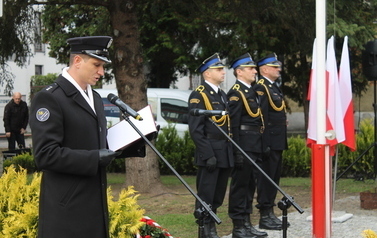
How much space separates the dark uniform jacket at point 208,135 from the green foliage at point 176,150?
7.52 m

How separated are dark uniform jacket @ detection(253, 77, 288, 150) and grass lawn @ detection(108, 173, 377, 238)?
1095 millimetres

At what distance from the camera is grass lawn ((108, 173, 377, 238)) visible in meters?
8.99

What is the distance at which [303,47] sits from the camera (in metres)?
12.4

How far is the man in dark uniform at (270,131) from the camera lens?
909 centimetres

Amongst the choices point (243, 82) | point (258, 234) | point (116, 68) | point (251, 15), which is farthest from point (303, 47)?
point (258, 234)

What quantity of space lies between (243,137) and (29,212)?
3.62 m

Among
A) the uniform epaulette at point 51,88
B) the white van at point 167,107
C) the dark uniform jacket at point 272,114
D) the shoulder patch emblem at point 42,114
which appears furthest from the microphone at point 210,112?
the white van at point 167,107

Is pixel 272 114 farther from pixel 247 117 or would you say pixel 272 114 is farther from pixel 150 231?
pixel 150 231

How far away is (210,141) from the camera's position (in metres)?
7.93

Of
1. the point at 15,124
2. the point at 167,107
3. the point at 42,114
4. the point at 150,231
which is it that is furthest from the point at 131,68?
the point at 15,124

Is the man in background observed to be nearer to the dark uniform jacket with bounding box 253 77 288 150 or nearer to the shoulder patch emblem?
the dark uniform jacket with bounding box 253 77 288 150

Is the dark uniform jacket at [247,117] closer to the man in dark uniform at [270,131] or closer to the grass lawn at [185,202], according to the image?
the man in dark uniform at [270,131]

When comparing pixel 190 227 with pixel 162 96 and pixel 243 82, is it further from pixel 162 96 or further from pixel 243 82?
pixel 162 96

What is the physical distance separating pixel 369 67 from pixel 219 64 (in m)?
3.48
